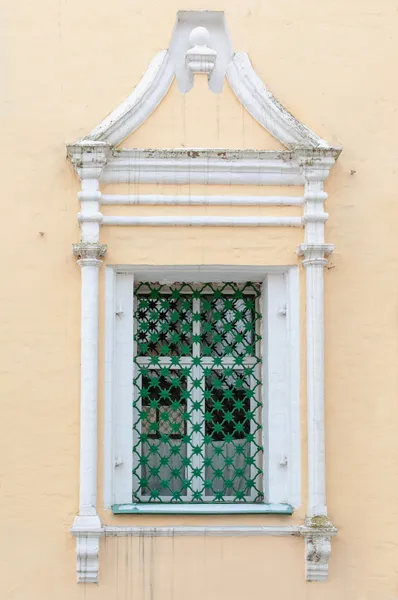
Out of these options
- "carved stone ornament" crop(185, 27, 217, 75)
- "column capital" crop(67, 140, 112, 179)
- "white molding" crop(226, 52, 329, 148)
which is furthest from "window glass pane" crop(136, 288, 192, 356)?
"carved stone ornament" crop(185, 27, 217, 75)

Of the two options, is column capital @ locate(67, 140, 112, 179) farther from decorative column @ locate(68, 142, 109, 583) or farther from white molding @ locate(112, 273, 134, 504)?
white molding @ locate(112, 273, 134, 504)

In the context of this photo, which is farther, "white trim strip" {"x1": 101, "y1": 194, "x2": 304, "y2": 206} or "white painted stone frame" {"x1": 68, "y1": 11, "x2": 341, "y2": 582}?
"white trim strip" {"x1": 101, "y1": 194, "x2": 304, "y2": 206}

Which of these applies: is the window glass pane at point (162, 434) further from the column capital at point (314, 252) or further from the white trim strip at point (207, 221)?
the column capital at point (314, 252)

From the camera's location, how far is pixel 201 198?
20.8ft

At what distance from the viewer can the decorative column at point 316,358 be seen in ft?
20.0

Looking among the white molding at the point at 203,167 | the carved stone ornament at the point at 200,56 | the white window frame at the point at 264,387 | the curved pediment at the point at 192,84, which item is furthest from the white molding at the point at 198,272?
the carved stone ornament at the point at 200,56

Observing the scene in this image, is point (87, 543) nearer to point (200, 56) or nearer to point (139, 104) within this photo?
point (139, 104)

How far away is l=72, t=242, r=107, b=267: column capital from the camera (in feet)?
20.3

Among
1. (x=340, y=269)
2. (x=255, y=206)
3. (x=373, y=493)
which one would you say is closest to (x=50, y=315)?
(x=255, y=206)

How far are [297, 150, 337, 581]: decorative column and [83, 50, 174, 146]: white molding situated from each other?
102 cm

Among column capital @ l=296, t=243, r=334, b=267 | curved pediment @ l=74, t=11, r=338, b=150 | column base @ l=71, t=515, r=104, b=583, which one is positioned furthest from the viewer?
curved pediment @ l=74, t=11, r=338, b=150

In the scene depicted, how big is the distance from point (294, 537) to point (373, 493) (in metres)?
0.56

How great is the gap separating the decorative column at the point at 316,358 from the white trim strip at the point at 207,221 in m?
0.14

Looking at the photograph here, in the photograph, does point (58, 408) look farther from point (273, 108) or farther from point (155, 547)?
point (273, 108)
